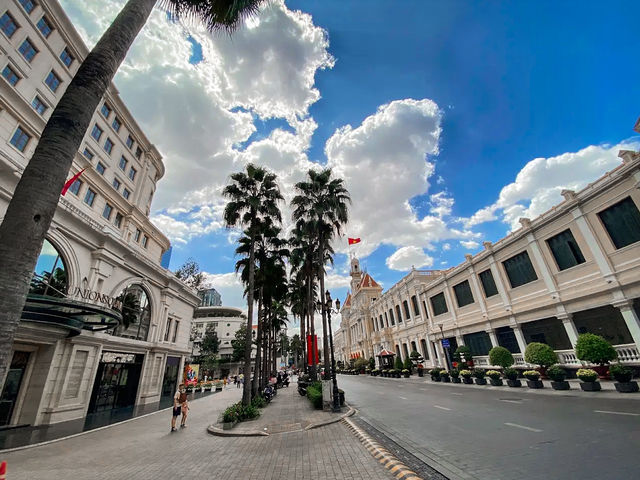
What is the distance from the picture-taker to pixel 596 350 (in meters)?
14.6

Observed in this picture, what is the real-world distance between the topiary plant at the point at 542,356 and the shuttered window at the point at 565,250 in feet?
19.8

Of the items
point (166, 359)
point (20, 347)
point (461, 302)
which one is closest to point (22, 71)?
point (20, 347)

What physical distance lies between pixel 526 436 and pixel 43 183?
12019 millimetres

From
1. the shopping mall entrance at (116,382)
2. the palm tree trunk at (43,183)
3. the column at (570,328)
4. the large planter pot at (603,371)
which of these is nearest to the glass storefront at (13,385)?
the shopping mall entrance at (116,382)

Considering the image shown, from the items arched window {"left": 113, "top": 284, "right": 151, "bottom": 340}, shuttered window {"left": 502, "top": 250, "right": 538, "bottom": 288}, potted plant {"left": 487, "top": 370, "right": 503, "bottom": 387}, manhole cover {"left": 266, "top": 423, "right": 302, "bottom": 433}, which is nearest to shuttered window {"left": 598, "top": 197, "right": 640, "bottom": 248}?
shuttered window {"left": 502, "top": 250, "right": 538, "bottom": 288}

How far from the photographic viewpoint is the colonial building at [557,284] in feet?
52.3

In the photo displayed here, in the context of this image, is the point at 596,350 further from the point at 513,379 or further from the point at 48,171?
the point at 48,171

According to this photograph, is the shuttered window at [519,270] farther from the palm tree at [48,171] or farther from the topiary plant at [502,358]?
the palm tree at [48,171]

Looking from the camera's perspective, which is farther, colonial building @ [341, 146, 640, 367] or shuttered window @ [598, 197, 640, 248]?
colonial building @ [341, 146, 640, 367]

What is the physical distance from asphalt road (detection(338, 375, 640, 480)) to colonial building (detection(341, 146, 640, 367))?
771 centimetres

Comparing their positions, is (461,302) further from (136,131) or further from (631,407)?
(136,131)

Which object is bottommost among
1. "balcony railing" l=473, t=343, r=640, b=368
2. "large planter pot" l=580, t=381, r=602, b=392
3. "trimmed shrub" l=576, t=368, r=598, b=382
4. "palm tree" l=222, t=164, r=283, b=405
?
"large planter pot" l=580, t=381, r=602, b=392

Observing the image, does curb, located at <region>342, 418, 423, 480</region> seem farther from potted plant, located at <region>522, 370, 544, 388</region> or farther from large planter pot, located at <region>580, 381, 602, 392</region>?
potted plant, located at <region>522, 370, 544, 388</region>

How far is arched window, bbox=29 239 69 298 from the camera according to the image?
543 inches
